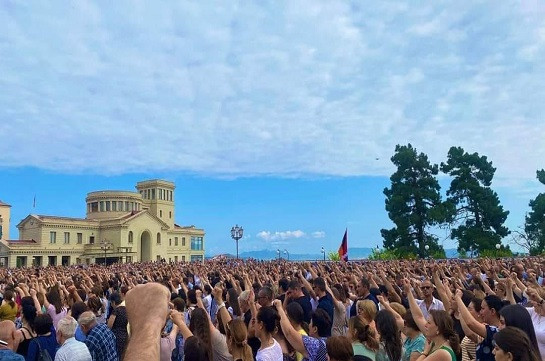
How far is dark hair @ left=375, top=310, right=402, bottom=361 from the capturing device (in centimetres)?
460

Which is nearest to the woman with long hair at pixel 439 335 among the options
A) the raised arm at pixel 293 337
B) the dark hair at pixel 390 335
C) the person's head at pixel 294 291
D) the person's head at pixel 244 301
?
the dark hair at pixel 390 335

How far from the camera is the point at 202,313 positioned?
4.95m

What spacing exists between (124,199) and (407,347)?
7036 centimetres

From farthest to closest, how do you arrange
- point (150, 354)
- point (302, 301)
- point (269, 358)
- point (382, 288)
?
point (382, 288), point (302, 301), point (269, 358), point (150, 354)

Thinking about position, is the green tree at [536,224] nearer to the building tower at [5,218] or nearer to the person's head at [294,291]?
the person's head at [294,291]

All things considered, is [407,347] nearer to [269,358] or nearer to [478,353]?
[478,353]

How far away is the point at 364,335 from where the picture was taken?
4.50m

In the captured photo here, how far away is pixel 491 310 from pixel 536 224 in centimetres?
4408

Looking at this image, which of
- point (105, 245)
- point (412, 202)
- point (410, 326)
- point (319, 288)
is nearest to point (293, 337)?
point (410, 326)

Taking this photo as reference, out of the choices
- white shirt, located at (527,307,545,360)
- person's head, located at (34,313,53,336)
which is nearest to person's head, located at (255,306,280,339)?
person's head, located at (34,313,53,336)

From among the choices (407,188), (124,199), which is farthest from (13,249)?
(407,188)

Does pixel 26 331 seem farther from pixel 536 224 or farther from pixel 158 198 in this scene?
pixel 158 198

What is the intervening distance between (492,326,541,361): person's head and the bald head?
175 inches

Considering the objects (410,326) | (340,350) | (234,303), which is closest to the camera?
(340,350)
